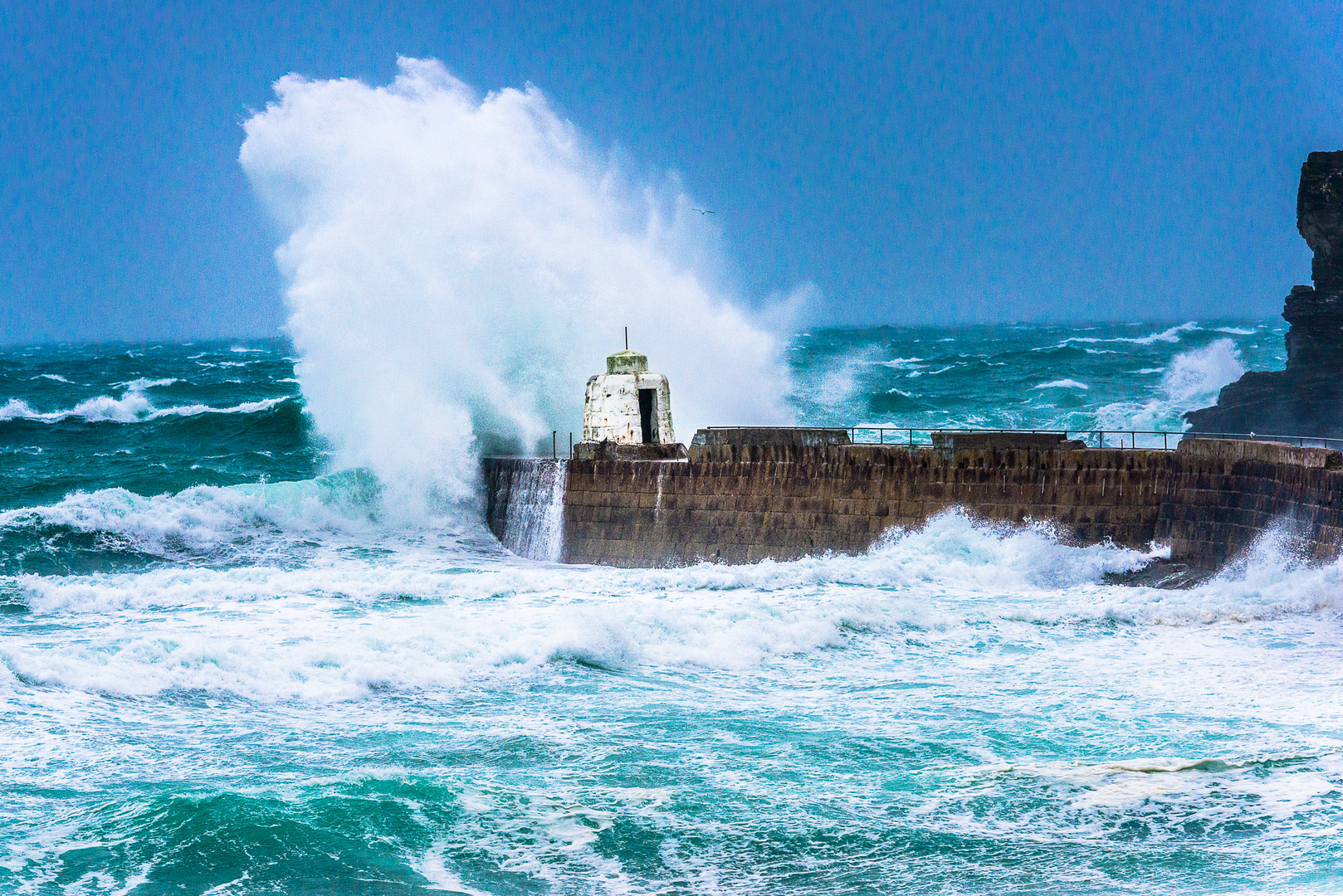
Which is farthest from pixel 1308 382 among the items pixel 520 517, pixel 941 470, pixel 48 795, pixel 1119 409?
pixel 48 795

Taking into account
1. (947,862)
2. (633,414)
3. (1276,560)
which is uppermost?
(633,414)

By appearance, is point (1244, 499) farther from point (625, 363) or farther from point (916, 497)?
point (625, 363)

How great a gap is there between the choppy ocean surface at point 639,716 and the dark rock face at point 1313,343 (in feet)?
53.6

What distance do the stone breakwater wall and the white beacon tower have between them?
0.93 metres

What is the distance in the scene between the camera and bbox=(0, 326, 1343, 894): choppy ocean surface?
23.1 feet

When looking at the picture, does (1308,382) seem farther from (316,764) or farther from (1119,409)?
(316,764)

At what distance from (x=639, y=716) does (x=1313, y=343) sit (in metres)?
23.8

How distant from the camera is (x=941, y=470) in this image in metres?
14.8

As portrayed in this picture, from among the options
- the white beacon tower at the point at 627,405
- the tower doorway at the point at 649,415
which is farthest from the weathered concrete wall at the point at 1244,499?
the tower doorway at the point at 649,415

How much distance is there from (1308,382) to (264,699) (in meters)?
24.8

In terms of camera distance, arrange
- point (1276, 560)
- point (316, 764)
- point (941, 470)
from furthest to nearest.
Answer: point (941, 470), point (1276, 560), point (316, 764)

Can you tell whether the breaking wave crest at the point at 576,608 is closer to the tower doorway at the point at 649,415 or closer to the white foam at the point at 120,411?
the tower doorway at the point at 649,415

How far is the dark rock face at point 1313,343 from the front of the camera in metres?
27.3

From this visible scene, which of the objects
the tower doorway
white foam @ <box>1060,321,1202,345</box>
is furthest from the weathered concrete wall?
white foam @ <box>1060,321,1202,345</box>
